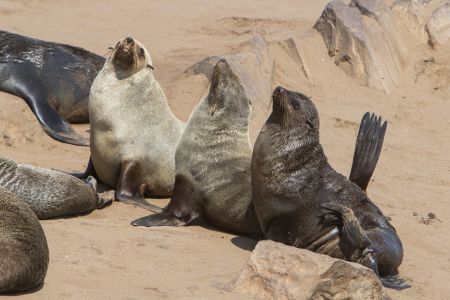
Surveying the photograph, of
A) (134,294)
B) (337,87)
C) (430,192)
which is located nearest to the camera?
(134,294)

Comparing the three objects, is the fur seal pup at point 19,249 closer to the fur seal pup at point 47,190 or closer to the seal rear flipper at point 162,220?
the fur seal pup at point 47,190

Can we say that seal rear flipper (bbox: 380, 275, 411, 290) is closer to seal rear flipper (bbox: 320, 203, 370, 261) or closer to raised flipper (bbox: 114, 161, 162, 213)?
seal rear flipper (bbox: 320, 203, 370, 261)

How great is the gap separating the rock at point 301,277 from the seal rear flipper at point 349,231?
1.11 m

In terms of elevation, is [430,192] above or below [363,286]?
below

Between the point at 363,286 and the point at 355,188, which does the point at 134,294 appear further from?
the point at 355,188

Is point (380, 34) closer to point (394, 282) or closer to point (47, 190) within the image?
point (47, 190)

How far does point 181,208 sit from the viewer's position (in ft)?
27.3

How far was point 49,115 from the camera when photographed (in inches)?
425

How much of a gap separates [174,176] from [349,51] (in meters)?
4.50

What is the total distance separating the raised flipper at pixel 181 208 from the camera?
8156 mm

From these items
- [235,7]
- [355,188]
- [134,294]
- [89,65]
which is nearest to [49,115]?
[89,65]

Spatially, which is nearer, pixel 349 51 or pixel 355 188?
pixel 355 188

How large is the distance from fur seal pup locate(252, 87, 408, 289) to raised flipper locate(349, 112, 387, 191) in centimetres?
53

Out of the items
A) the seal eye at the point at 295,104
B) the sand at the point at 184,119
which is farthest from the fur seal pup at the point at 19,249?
the seal eye at the point at 295,104
